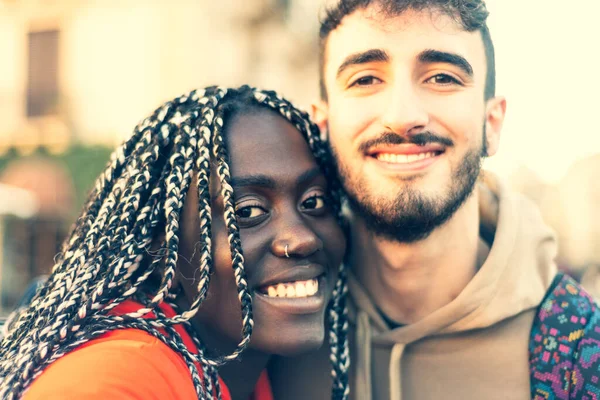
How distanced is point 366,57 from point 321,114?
1.40 feet

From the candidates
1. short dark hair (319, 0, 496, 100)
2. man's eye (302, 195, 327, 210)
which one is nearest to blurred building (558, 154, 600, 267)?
short dark hair (319, 0, 496, 100)

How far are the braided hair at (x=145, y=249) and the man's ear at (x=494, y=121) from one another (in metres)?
0.77

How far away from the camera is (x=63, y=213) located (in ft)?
38.2

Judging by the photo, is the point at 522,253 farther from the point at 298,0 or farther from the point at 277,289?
the point at 298,0

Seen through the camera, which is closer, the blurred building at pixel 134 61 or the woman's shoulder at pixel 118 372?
the woman's shoulder at pixel 118 372

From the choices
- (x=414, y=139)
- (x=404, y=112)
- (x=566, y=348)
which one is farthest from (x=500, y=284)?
(x=404, y=112)

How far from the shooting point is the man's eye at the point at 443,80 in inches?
105

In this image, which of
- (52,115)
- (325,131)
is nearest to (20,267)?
(52,115)

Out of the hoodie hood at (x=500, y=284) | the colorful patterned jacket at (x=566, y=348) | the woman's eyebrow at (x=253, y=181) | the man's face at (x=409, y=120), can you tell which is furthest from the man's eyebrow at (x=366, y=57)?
the colorful patterned jacket at (x=566, y=348)

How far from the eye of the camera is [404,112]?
2537 mm

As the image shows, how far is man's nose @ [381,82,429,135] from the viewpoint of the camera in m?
Answer: 2.54

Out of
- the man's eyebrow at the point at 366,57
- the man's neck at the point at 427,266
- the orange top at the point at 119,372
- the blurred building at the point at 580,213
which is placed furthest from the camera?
the blurred building at the point at 580,213

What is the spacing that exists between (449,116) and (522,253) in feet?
2.11

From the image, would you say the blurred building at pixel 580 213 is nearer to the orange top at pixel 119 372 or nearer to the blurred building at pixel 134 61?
the blurred building at pixel 134 61
